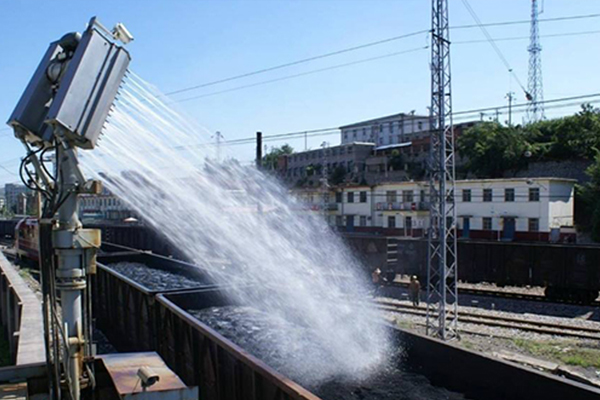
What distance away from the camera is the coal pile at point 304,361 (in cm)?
753

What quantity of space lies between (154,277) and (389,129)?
78.8 meters

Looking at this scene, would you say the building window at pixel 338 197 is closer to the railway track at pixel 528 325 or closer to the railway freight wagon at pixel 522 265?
the railway freight wagon at pixel 522 265

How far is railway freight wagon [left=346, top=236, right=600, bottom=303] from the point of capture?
19.2m

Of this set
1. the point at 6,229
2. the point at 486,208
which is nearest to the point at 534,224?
the point at 486,208

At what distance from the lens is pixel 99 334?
51.1 ft

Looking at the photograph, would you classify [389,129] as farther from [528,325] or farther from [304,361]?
[304,361]

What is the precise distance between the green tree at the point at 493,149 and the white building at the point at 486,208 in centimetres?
1008

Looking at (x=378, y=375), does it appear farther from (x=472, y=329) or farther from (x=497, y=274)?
(x=497, y=274)

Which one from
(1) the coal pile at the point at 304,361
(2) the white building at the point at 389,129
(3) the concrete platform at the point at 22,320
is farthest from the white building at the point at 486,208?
(2) the white building at the point at 389,129

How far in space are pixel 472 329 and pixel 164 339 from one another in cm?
1004

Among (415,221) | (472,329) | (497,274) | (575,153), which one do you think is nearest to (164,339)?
(472,329)

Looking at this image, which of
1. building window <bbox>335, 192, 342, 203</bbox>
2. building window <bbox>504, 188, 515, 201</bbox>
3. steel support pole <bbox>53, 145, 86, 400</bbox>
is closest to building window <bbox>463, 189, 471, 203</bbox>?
building window <bbox>504, 188, 515, 201</bbox>

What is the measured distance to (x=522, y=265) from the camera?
68.1ft

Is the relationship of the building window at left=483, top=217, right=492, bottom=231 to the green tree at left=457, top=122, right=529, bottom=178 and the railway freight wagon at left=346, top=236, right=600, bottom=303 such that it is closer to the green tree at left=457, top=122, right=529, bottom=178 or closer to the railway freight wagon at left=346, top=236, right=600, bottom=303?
the green tree at left=457, top=122, right=529, bottom=178
